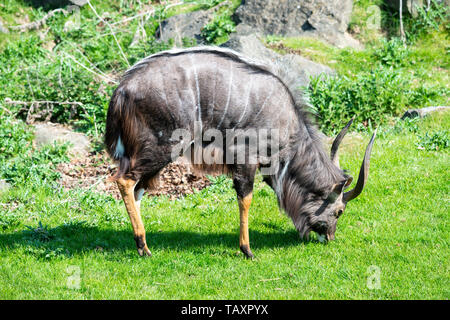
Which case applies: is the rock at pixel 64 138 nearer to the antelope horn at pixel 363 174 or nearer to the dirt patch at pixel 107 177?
the dirt patch at pixel 107 177

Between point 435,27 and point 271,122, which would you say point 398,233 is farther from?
point 435,27

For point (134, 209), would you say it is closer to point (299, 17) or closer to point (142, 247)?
point (142, 247)

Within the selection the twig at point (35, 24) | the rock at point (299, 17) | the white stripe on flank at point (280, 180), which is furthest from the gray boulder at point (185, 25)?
the white stripe on flank at point (280, 180)

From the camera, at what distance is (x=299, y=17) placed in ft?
39.4

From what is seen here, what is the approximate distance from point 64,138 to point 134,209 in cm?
349

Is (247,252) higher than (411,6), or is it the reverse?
(411,6)

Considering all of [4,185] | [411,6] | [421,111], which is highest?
[411,6]

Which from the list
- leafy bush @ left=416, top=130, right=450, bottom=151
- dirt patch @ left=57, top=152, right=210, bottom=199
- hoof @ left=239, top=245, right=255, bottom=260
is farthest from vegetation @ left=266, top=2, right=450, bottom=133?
hoof @ left=239, top=245, right=255, bottom=260

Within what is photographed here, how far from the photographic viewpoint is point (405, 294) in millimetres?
5141

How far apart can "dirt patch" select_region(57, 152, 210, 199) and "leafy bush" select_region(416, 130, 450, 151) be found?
3216 millimetres

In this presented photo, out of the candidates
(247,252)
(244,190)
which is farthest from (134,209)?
(247,252)

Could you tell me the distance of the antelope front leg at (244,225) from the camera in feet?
19.4

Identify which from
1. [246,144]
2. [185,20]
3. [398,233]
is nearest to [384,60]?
[185,20]

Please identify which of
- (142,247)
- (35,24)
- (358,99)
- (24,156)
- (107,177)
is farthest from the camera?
(35,24)
